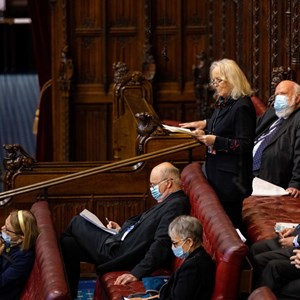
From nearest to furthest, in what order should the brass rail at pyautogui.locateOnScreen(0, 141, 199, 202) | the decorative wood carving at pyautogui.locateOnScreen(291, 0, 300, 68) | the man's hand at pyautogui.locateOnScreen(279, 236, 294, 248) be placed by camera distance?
the man's hand at pyautogui.locateOnScreen(279, 236, 294, 248) → the brass rail at pyautogui.locateOnScreen(0, 141, 199, 202) → the decorative wood carving at pyautogui.locateOnScreen(291, 0, 300, 68)

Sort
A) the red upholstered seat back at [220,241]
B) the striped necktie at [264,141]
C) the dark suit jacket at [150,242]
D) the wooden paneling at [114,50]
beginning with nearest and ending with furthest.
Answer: the red upholstered seat back at [220,241], the dark suit jacket at [150,242], the striped necktie at [264,141], the wooden paneling at [114,50]

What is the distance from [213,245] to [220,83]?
1.36 meters

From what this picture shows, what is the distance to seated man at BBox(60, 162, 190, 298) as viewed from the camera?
9.23m

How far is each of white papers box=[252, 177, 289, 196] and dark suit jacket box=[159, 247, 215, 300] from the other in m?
2.16

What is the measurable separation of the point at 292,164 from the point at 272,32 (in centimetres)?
285

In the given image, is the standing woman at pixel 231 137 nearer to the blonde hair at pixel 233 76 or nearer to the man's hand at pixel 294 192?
the blonde hair at pixel 233 76

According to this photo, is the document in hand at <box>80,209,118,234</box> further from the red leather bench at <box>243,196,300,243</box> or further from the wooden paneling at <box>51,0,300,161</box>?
the wooden paneling at <box>51,0,300,161</box>

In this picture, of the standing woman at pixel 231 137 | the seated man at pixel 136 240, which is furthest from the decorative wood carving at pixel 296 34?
the standing woman at pixel 231 137

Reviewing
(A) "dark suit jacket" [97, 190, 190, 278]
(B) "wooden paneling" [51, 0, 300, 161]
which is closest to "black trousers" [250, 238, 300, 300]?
(A) "dark suit jacket" [97, 190, 190, 278]

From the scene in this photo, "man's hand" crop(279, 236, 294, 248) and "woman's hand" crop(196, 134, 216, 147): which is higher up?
"woman's hand" crop(196, 134, 216, 147)

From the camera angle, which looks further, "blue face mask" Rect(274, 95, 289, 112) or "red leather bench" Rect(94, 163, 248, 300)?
"blue face mask" Rect(274, 95, 289, 112)

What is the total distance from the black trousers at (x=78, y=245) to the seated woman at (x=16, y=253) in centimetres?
96

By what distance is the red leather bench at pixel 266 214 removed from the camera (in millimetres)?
9164

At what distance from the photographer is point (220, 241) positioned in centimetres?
823
